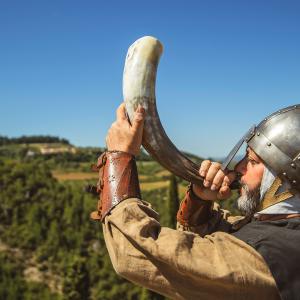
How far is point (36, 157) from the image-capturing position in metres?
120

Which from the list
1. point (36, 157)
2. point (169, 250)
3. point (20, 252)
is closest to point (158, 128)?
point (169, 250)

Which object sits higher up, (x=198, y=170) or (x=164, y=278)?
(x=198, y=170)

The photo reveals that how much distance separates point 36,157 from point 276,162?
12049 cm

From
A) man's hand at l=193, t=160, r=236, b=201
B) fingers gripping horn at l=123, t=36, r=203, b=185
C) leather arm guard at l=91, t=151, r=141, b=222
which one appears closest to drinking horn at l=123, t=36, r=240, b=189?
fingers gripping horn at l=123, t=36, r=203, b=185

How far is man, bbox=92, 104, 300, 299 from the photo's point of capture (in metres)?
2.49

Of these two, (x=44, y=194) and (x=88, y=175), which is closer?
(x=44, y=194)

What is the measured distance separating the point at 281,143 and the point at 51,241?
45651 mm

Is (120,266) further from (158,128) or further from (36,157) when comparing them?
(36,157)

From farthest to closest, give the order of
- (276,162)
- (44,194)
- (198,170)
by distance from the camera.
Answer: (44,194)
(198,170)
(276,162)

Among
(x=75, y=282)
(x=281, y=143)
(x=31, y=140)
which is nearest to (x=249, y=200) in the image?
(x=281, y=143)

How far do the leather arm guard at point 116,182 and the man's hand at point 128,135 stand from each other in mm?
40

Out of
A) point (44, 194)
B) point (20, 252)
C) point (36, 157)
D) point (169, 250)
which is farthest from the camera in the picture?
point (36, 157)

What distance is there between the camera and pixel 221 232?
2730 mm

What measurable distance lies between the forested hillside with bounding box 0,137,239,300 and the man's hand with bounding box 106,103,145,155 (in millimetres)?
24888
